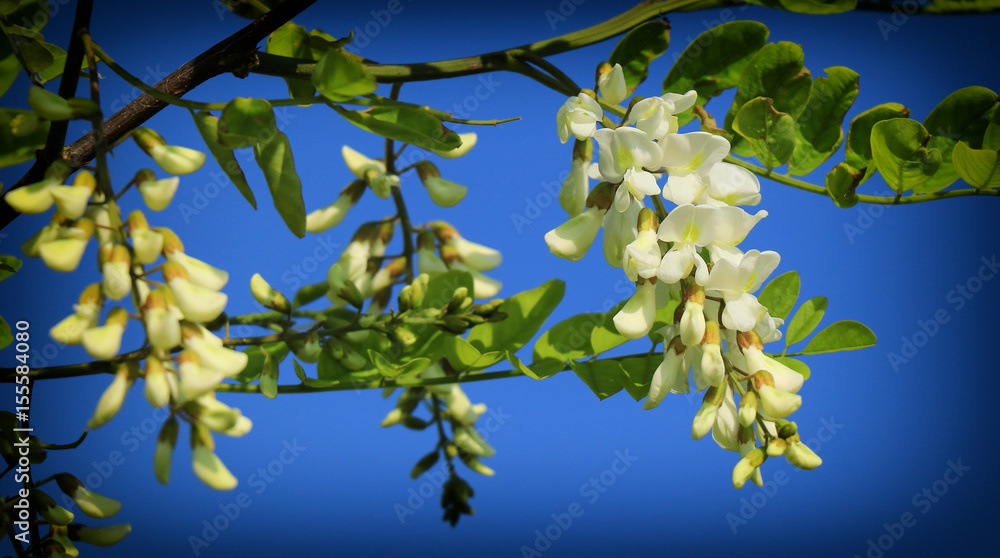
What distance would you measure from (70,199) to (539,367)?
0.24 metres

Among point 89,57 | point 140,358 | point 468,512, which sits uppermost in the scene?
point 89,57

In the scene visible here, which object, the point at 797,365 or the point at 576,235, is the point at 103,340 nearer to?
the point at 576,235

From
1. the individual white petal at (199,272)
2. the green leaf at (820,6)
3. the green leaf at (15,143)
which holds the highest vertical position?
the green leaf at (820,6)

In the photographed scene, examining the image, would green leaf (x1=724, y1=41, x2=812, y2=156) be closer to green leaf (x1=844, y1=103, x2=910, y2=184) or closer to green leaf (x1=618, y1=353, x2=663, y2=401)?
green leaf (x1=844, y1=103, x2=910, y2=184)

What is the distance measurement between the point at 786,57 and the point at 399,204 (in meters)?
0.27

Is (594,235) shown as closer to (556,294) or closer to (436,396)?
(556,294)

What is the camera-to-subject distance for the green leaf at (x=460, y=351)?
36 cm

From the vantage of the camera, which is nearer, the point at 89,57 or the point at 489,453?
the point at 89,57

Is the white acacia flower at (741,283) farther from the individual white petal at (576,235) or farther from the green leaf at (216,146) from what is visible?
the green leaf at (216,146)

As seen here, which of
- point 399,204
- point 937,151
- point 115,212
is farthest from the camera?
point 399,204

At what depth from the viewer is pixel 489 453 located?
579mm

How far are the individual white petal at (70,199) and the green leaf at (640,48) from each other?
0.25 m

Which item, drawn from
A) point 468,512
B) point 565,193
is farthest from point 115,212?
point 468,512

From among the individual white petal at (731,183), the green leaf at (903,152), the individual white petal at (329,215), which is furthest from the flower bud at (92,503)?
the green leaf at (903,152)
